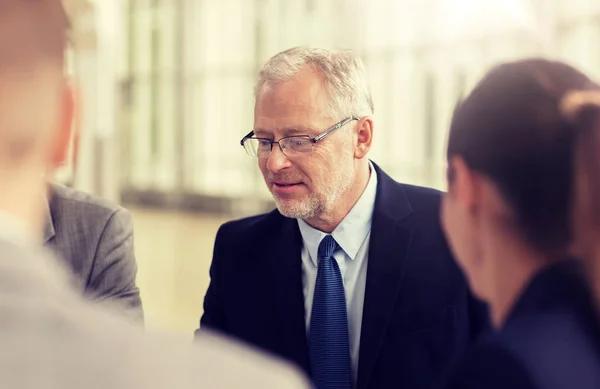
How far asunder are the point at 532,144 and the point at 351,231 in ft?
3.06

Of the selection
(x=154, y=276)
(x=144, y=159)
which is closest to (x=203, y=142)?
(x=144, y=159)

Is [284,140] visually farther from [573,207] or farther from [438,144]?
[438,144]

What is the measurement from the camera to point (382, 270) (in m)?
1.62

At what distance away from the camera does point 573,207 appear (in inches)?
30.8

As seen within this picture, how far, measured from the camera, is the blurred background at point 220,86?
23.8 feet

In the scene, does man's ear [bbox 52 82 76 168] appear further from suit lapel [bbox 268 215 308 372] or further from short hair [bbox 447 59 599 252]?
suit lapel [bbox 268 215 308 372]

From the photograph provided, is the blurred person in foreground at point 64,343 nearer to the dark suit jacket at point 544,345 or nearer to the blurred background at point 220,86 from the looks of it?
the dark suit jacket at point 544,345

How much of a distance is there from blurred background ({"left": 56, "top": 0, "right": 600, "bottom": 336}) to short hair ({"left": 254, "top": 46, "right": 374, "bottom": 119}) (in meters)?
4.22

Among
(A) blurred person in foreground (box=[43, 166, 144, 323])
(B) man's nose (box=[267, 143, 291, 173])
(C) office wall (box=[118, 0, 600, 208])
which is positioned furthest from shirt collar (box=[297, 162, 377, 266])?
(C) office wall (box=[118, 0, 600, 208])

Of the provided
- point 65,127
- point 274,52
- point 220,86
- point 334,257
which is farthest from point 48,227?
point 220,86

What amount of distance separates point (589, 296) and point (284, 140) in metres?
1.00

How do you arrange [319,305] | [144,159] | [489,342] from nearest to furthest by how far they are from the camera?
[489,342]
[319,305]
[144,159]

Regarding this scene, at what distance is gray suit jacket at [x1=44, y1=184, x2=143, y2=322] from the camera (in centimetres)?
176

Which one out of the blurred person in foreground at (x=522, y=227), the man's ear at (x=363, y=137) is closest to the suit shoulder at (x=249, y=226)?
the man's ear at (x=363, y=137)
